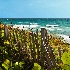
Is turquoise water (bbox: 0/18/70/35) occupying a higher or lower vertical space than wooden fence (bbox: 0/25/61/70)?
lower

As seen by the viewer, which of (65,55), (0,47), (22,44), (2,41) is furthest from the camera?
(2,41)

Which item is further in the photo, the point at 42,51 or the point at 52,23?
the point at 52,23

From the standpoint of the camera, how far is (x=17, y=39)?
5.90 metres

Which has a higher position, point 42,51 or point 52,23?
point 42,51

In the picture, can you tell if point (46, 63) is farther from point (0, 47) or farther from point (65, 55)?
point (65, 55)

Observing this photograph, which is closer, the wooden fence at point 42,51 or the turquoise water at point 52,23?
the wooden fence at point 42,51

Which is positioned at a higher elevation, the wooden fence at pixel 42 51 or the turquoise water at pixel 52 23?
the wooden fence at pixel 42 51

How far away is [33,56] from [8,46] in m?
1.19

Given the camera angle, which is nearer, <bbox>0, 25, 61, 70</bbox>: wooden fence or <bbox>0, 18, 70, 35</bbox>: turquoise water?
<bbox>0, 25, 61, 70</bbox>: wooden fence

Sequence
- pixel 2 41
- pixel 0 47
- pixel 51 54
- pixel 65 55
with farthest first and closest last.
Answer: pixel 2 41
pixel 0 47
pixel 51 54
pixel 65 55

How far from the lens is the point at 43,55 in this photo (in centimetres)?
459

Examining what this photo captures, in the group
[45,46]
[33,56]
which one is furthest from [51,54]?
[33,56]

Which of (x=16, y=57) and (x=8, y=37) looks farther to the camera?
(x=8, y=37)

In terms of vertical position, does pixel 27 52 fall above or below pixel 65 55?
below
